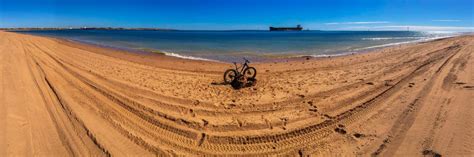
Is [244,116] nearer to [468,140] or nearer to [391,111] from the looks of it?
[391,111]

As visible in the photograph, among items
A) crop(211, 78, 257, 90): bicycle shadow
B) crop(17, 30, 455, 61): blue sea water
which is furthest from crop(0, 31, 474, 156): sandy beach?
crop(17, 30, 455, 61): blue sea water

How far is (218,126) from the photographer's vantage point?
18.7ft

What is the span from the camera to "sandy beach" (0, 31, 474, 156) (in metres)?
4.66

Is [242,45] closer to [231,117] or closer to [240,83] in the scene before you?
[240,83]

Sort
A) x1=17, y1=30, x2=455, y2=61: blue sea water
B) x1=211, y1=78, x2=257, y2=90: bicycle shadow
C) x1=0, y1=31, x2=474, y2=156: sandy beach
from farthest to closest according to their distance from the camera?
x1=17, y1=30, x2=455, y2=61: blue sea water
x1=211, y1=78, x2=257, y2=90: bicycle shadow
x1=0, y1=31, x2=474, y2=156: sandy beach

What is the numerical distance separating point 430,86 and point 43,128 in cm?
972

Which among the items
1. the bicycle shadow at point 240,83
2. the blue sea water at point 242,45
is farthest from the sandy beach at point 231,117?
the blue sea water at point 242,45

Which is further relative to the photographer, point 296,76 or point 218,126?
point 296,76

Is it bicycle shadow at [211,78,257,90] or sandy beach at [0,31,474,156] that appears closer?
sandy beach at [0,31,474,156]

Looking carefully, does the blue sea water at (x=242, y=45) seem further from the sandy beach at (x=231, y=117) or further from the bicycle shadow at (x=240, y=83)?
the sandy beach at (x=231, y=117)

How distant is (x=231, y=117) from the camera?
246 inches

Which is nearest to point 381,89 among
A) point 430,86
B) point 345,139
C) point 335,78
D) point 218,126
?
point 430,86

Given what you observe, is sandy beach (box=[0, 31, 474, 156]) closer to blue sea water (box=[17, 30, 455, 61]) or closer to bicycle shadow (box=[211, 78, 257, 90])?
bicycle shadow (box=[211, 78, 257, 90])

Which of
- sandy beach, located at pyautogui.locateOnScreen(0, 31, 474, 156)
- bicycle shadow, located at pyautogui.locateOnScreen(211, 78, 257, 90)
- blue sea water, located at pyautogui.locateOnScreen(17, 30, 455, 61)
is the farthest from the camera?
blue sea water, located at pyautogui.locateOnScreen(17, 30, 455, 61)
